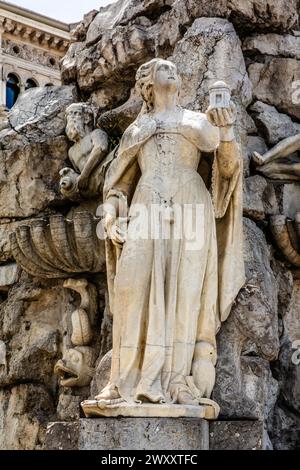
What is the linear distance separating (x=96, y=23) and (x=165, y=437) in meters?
5.25

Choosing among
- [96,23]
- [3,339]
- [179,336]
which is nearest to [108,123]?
[96,23]

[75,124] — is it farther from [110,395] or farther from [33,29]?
[33,29]

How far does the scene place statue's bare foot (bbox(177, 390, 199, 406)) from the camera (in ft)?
23.0

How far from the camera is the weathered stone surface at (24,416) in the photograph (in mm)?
9430

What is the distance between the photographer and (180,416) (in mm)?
6914

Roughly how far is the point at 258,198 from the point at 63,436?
2.72 metres

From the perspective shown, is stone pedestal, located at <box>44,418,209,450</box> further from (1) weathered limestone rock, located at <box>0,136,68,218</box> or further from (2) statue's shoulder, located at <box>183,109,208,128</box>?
(1) weathered limestone rock, located at <box>0,136,68,218</box>

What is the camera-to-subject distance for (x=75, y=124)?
9914mm

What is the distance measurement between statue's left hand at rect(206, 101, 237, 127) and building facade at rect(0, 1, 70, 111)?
2334cm

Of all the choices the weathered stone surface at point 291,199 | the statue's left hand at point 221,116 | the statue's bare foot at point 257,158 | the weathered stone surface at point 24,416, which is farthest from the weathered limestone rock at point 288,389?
the weathered stone surface at point 24,416

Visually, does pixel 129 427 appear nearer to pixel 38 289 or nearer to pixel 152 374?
pixel 152 374

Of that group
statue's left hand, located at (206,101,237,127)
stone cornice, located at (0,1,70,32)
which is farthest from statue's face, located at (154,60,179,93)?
stone cornice, located at (0,1,70,32)

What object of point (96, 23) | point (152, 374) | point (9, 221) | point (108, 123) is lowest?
point (152, 374)

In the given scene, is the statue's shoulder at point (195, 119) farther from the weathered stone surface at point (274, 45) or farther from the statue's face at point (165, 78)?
the weathered stone surface at point (274, 45)
